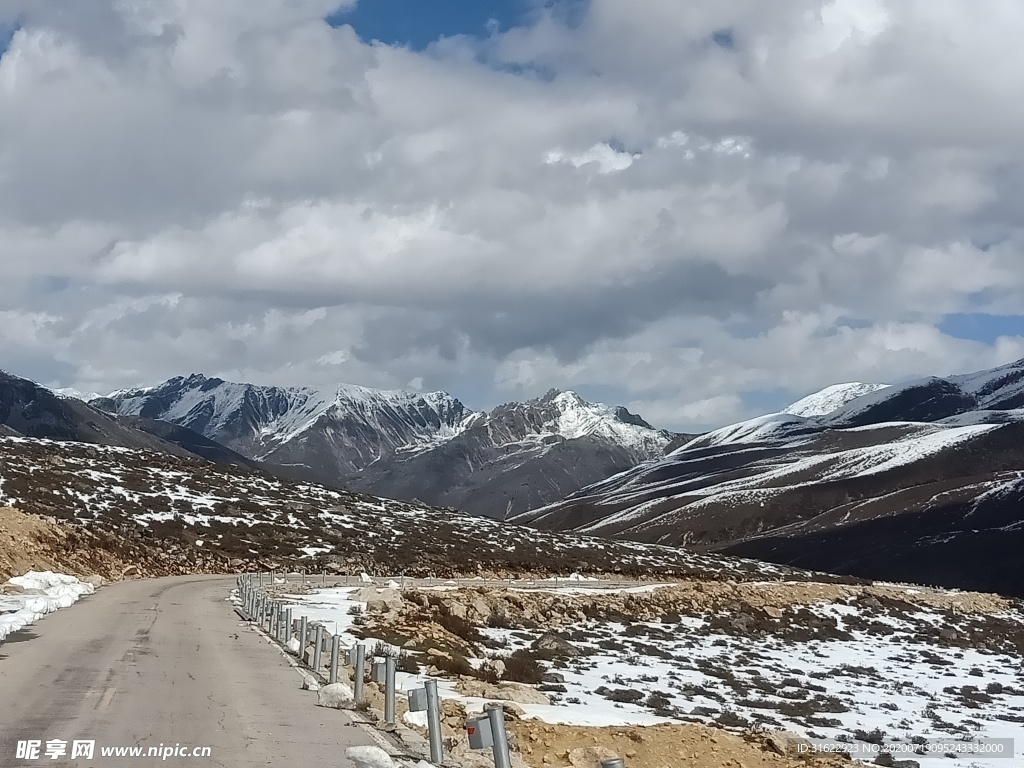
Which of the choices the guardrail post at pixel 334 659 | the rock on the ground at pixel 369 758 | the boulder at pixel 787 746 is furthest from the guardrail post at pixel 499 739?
the guardrail post at pixel 334 659

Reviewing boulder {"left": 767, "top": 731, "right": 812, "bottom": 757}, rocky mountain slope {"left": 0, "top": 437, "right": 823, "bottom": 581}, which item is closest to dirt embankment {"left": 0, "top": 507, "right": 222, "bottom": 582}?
rocky mountain slope {"left": 0, "top": 437, "right": 823, "bottom": 581}

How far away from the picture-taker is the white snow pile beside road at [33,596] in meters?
25.4

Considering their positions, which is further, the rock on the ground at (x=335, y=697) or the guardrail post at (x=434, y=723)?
the rock on the ground at (x=335, y=697)

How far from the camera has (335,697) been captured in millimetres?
15836

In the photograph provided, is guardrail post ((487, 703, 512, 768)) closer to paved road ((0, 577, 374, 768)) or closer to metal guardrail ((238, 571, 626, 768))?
metal guardrail ((238, 571, 626, 768))

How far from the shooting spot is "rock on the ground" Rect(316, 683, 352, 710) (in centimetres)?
1576

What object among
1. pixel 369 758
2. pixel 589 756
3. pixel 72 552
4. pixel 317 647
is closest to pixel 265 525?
pixel 72 552

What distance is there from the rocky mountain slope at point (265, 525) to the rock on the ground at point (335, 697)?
47.5m

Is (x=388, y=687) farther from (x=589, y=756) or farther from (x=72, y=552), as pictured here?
(x=72, y=552)

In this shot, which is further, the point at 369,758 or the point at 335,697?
the point at 335,697

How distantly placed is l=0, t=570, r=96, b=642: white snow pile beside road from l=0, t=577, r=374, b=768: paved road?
0.53m

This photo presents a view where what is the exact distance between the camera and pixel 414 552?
7800 cm

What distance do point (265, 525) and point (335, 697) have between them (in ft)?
210

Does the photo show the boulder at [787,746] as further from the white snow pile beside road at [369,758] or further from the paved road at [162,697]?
the white snow pile beside road at [369,758]
